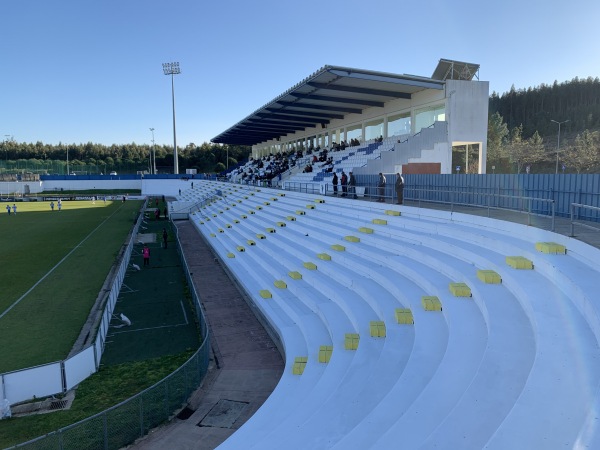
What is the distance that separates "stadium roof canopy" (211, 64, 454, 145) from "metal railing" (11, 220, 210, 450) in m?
18.4

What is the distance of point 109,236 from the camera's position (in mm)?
30047

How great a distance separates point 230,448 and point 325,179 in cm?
2214

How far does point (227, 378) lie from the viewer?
367 inches

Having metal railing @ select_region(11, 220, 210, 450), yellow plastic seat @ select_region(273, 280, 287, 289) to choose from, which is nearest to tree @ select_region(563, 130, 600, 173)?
yellow plastic seat @ select_region(273, 280, 287, 289)

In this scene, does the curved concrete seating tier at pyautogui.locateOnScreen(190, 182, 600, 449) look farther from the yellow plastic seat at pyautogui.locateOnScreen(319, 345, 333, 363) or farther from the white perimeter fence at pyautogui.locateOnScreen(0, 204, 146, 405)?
the white perimeter fence at pyautogui.locateOnScreen(0, 204, 146, 405)

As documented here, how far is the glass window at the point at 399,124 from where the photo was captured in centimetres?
2724

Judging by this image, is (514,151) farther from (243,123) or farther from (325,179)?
(325,179)

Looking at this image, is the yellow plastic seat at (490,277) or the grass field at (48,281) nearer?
the yellow plastic seat at (490,277)

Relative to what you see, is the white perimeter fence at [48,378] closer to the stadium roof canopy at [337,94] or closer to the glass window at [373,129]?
the stadium roof canopy at [337,94]

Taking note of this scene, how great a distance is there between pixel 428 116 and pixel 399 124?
3090 millimetres

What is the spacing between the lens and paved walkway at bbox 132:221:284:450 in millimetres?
7281

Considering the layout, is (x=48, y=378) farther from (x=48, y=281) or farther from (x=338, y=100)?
(x=338, y=100)

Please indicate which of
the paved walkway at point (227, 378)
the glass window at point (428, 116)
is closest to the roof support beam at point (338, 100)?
the glass window at point (428, 116)

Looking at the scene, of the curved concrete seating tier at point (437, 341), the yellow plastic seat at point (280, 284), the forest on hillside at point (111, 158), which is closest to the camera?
the curved concrete seating tier at point (437, 341)
